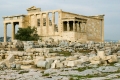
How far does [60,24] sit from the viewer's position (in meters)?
50.2

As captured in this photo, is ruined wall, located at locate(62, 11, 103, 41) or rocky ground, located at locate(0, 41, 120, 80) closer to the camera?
rocky ground, located at locate(0, 41, 120, 80)

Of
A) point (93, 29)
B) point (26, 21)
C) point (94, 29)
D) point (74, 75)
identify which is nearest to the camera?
point (74, 75)

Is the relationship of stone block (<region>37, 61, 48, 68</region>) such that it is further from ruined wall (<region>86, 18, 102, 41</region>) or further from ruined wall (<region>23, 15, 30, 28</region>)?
ruined wall (<region>86, 18, 102, 41</region>)

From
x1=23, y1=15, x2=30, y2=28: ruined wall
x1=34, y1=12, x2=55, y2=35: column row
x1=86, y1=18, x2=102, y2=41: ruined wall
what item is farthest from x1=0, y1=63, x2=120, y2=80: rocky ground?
x1=86, y1=18, x2=102, y2=41: ruined wall

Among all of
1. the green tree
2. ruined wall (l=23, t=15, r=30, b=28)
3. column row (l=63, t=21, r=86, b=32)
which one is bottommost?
the green tree

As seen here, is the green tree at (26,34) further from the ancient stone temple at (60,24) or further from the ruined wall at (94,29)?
the ruined wall at (94,29)

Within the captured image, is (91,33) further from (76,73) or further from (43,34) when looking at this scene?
(76,73)

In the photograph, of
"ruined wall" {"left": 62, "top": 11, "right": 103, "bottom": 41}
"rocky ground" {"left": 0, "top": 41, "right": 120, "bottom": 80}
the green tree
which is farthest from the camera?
"ruined wall" {"left": 62, "top": 11, "right": 103, "bottom": 41}

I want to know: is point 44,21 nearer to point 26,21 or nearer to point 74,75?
point 26,21

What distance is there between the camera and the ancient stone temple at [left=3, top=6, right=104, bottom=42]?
162 ft

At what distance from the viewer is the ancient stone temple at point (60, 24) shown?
162ft

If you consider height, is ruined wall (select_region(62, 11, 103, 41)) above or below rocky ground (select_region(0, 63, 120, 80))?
above

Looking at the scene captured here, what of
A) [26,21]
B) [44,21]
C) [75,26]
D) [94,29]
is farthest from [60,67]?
[94,29]

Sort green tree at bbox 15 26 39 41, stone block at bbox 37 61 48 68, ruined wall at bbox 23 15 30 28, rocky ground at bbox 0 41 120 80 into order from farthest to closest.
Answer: ruined wall at bbox 23 15 30 28 < green tree at bbox 15 26 39 41 < stone block at bbox 37 61 48 68 < rocky ground at bbox 0 41 120 80
